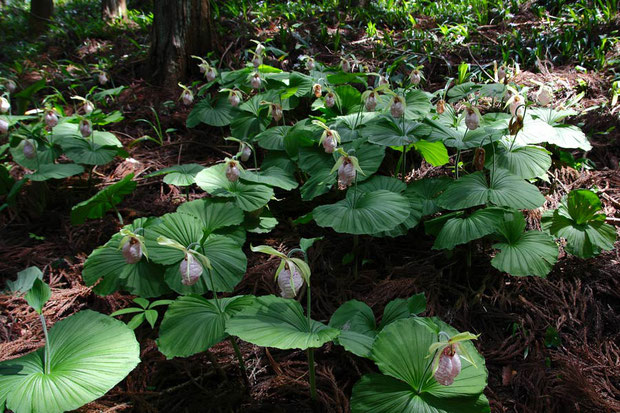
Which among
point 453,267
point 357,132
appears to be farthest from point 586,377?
point 357,132

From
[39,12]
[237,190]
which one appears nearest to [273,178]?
[237,190]

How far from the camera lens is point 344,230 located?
2162 millimetres

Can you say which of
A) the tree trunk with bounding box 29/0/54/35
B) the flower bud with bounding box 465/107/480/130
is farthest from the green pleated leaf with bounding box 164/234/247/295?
the tree trunk with bounding box 29/0/54/35

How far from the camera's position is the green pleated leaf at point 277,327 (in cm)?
143

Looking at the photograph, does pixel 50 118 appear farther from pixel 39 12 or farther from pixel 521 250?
pixel 39 12

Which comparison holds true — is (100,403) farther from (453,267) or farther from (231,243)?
(453,267)

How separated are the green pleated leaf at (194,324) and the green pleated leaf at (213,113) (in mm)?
2177

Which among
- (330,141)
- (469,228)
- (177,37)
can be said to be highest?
(177,37)

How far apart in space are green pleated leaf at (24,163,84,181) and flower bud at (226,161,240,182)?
3.92ft

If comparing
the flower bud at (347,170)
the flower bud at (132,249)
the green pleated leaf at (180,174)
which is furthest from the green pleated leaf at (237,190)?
the flower bud at (132,249)

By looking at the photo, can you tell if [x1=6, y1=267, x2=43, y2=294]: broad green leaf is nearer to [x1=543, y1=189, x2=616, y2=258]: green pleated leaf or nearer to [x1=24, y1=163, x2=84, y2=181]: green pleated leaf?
[x1=24, y1=163, x2=84, y2=181]: green pleated leaf

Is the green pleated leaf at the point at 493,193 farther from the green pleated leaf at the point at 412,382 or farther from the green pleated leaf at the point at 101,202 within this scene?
the green pleated leaf at the point at 101,202

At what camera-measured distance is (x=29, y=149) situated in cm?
297

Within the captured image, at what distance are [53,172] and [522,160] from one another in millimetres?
3095
